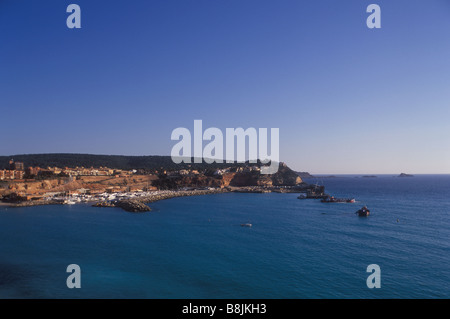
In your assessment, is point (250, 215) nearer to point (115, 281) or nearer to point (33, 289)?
point (115, 281)
